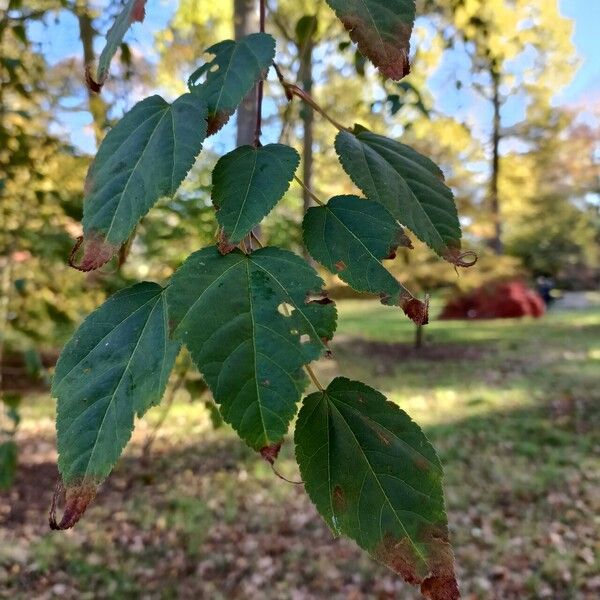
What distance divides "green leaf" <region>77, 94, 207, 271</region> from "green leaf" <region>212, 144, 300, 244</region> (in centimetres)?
3

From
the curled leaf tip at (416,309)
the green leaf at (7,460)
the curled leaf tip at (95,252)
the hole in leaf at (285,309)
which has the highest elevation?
the curled leaf tip at (95,252)

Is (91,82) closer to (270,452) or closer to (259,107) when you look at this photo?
(259,107)

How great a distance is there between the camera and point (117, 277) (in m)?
1.73

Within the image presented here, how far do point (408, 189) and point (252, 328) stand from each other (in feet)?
0.74

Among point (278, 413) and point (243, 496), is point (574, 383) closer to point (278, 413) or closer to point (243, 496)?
point (243, 496)

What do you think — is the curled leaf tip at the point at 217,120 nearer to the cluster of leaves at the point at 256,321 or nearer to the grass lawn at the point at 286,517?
the cluster of leaves at the point at 256,321

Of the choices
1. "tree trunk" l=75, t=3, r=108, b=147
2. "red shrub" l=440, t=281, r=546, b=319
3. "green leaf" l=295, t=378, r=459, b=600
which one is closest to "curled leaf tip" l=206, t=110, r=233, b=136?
"green leaf" l=295, t=378, r=459, b=600

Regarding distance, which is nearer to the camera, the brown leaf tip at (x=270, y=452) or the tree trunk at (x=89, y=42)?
the brown leaf tip at (x=270, y=452)

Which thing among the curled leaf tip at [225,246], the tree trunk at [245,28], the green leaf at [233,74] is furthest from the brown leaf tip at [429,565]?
the tree trunk at [245,28]

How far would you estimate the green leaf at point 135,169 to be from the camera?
40 centimetres

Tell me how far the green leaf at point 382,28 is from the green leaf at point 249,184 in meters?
0.09

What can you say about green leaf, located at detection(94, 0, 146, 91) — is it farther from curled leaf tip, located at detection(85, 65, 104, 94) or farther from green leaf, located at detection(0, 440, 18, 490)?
green leaf, located at detection(0, 440, 18, 490)

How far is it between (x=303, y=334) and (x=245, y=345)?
0.05m

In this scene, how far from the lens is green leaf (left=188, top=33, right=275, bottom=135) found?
45 cm
